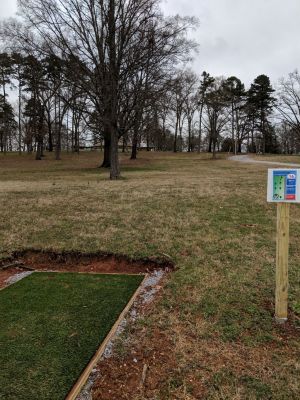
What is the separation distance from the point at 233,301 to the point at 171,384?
1358 millimetres

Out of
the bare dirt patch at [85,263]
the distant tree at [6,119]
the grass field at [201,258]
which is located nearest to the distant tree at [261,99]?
the distant tree at [6,119]

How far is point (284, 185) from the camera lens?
2760 mm

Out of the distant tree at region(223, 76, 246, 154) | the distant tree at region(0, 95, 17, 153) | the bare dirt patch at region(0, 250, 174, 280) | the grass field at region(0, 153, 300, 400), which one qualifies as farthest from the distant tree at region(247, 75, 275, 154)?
the bare dirt patch at region(0, 250, 174, 280)

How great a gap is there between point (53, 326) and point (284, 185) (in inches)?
92.5

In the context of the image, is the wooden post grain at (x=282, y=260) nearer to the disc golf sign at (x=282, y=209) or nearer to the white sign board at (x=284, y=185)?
the disc golf sign at (x=282, y=209)

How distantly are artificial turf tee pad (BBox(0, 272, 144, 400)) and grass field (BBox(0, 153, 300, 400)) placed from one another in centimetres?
54

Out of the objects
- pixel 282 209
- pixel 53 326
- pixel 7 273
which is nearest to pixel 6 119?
pixel 7 273

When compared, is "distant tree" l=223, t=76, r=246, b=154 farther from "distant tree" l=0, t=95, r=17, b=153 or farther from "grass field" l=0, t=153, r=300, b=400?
"grass field" l=0, t=153, r=300, b=400

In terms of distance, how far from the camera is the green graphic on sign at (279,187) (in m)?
2.76

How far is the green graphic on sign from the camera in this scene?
2.76 metres

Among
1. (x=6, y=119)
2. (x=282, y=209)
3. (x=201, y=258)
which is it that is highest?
(x=6, y=119)

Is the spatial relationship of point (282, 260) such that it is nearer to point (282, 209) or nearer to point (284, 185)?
point (282, 209)

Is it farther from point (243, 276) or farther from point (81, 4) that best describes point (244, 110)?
point (243, 276)

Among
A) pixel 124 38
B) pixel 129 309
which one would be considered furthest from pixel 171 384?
pixel 124 38
